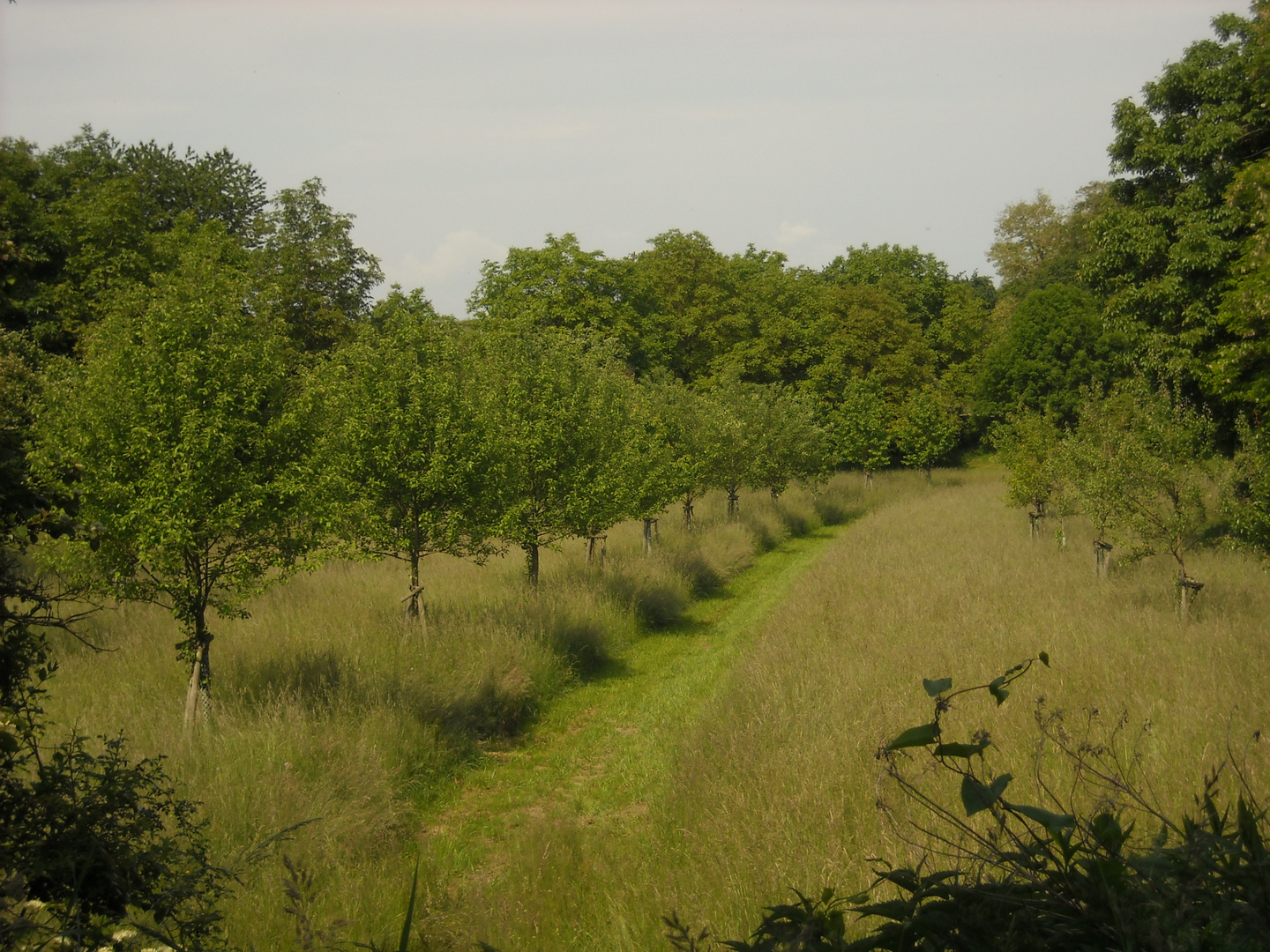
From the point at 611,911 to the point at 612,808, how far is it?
344 centimetres

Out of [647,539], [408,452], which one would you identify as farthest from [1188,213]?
[408,452]

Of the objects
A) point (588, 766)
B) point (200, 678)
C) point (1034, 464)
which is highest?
point (1034, 464)

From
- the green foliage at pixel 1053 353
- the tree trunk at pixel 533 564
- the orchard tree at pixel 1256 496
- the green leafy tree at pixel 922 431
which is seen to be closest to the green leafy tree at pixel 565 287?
the green leafy tree at pixel 922 431

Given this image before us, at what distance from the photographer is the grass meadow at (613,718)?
709 centimetres

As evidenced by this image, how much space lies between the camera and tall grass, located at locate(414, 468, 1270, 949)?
Answer: 6824 mm

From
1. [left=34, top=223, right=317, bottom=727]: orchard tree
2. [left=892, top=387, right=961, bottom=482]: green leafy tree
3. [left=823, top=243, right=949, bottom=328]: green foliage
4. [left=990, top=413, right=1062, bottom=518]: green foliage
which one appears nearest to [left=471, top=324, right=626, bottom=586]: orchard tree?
[left=34, top=223, right=317, bottom=727]: orchard tree

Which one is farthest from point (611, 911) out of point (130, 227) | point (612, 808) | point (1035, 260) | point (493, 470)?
point (1035, 260)

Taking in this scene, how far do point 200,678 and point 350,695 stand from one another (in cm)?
195

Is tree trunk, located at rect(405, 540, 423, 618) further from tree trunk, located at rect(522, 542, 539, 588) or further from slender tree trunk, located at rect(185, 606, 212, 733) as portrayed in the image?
slender tree trunk, located at rect(185, 606, 212, 733)

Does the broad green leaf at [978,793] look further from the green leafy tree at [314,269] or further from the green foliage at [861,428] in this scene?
the green foliage at [861,428]

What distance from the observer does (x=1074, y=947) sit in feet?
5.41

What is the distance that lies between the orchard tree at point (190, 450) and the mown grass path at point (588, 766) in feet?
12.1

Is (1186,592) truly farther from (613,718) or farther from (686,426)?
(686,426)

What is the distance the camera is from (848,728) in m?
9.36
